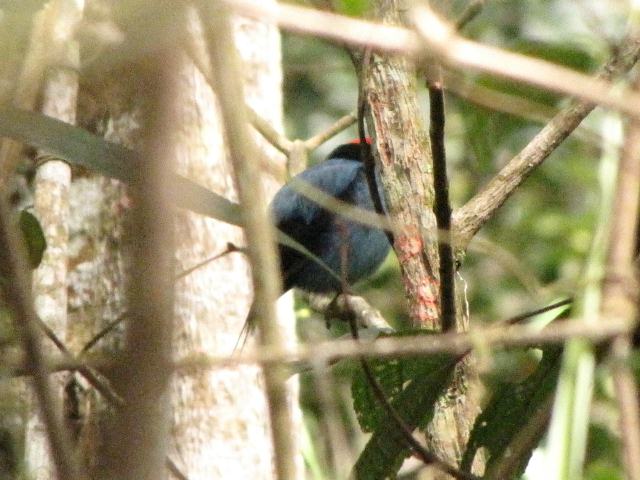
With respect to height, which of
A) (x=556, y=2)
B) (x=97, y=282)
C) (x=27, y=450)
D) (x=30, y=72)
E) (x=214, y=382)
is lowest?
(x=27, y=450)

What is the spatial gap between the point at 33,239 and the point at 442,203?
0.85 metres

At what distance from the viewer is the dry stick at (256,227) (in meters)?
0.77

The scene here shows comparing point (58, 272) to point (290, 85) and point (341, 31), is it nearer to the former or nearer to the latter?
point (341, 31)

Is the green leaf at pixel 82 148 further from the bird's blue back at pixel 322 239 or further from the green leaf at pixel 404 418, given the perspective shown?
the bird's blue back at pixel 322 239

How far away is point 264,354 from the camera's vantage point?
0.85 metres

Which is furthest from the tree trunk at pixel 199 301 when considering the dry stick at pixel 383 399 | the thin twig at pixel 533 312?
the thin twig at pixel 533 312

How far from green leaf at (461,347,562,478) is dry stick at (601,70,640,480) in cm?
94

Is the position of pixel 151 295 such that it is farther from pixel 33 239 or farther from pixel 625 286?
pixel 33 239

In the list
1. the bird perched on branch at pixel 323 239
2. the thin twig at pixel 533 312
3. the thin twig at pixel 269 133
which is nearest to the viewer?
the thin twig at pixel 533 312

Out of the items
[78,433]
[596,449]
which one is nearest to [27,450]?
[78,433]

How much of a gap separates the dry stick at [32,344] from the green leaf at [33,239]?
1.44 metres

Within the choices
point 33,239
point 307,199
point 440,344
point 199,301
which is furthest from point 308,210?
point 440,344

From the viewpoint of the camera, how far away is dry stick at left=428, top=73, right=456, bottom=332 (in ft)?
5.27

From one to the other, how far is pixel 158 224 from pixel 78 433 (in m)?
2.19
